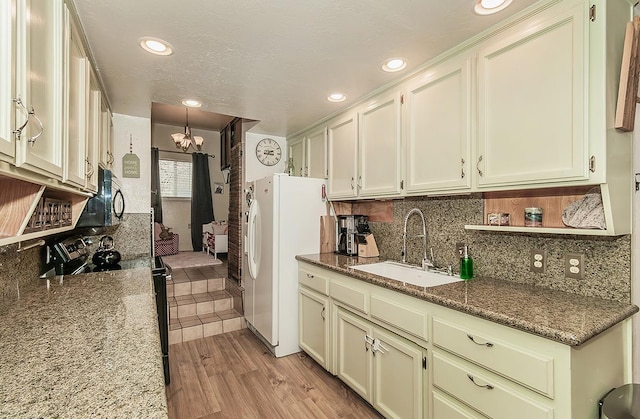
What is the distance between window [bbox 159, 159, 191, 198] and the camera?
6559mm

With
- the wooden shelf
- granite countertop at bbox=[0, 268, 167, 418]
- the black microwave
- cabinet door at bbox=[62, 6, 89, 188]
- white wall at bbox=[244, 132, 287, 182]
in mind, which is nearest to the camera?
granite countertop at bbox=[0, 268, 167, 418]

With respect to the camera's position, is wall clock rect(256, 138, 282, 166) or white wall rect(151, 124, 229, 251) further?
white wall rect(151, 124, 229, 251)

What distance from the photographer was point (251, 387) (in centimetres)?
233

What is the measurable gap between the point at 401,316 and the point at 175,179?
20.4 feet

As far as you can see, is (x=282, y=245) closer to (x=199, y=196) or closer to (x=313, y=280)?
(x=313, y=280)

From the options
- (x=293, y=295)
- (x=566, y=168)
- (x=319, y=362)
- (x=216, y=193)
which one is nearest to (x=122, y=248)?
(x=293, y=295)

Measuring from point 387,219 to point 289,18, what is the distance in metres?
1.69

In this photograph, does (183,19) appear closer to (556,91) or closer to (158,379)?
(158,379)

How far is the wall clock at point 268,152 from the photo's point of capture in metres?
3.65

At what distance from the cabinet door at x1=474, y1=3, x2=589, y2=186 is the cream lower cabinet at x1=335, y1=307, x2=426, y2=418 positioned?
3.35 ft

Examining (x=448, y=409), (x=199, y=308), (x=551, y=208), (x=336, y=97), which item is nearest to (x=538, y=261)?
(x=551, y=208)

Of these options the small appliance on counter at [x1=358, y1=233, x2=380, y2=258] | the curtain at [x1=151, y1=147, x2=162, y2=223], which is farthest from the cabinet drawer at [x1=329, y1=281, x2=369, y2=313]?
the curtain at [x1=151, y1=147, x2=162, y2=223]

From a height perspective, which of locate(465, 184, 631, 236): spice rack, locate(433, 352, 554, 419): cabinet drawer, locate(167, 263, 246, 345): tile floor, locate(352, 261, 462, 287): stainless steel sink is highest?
locate(465, 184, 631, 236): spice rack

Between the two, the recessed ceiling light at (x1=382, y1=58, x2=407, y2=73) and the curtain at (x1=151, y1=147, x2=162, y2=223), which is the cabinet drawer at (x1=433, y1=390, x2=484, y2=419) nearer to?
the recessed ceiling light at (x1=382, y1=58, x2=407, y2=73)
